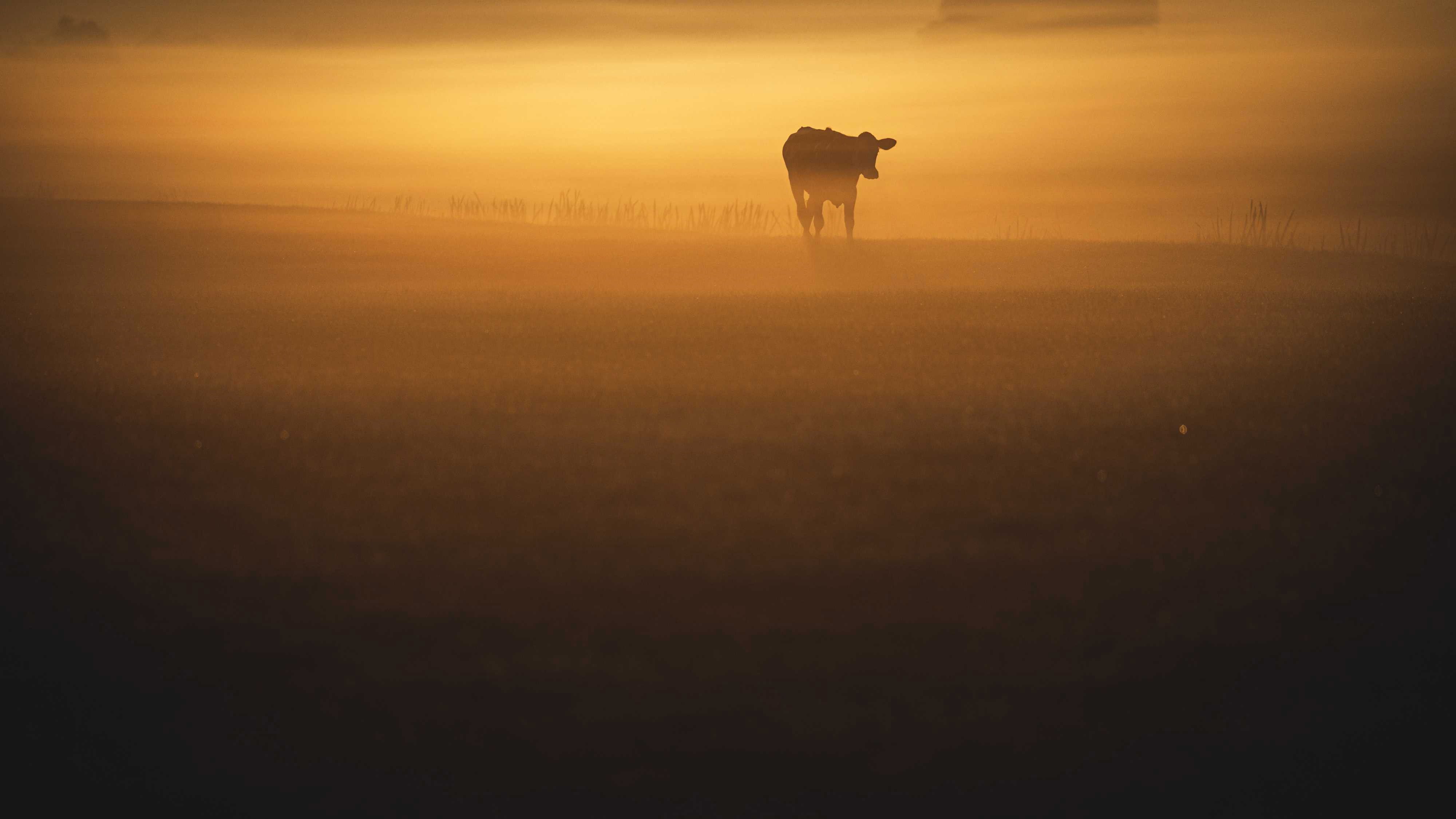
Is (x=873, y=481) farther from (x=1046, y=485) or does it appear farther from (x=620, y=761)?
(x=620, y=761)

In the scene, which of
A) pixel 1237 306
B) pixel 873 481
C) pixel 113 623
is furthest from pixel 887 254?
pixel 113 623

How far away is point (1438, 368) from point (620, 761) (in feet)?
24.7

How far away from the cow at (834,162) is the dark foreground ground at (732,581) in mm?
11065

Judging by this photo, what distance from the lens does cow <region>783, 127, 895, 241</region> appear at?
67.2 feet

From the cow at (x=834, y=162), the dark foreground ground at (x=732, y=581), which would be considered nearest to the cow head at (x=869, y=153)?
the cow at (x=834, y=162)

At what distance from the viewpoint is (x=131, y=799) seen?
314cm

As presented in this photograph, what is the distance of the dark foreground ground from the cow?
11.1m

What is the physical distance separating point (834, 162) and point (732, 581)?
16.8 metres

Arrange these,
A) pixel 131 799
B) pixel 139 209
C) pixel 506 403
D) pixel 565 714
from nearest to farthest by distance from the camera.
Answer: pixel 131 799
pixel 565 714
pixel 506 403
pixel 139 209

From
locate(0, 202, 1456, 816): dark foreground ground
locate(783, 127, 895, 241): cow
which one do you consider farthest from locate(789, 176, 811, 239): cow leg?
locate(0, 202, 1456, 816): dark foreground ground

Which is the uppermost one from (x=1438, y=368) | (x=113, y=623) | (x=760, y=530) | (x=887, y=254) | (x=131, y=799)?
(x=887, y=254)

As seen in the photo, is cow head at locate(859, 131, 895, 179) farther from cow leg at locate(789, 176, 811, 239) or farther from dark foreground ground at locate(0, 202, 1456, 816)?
dark foreground ground at locate(0, 202, 1456, 816)

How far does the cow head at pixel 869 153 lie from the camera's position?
805 inches

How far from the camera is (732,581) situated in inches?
174
